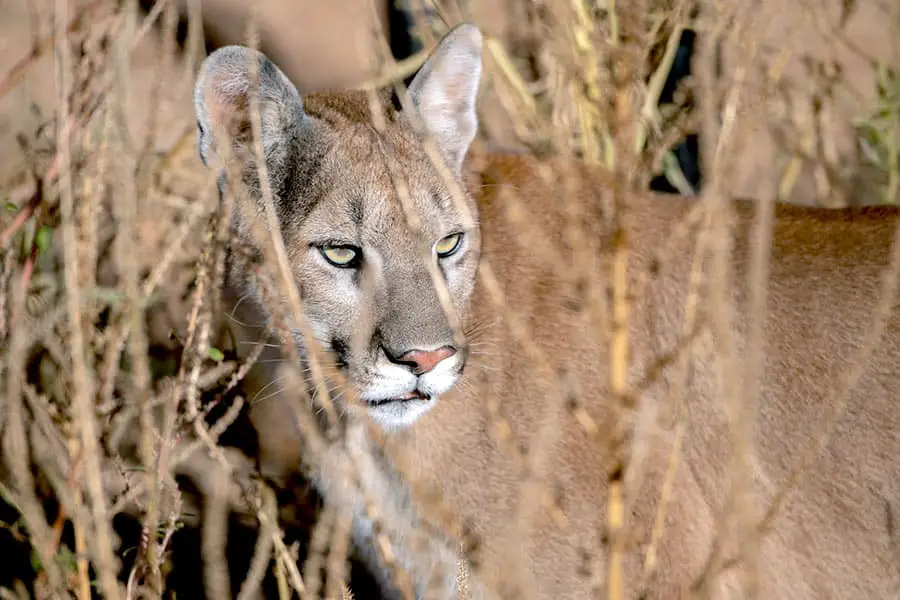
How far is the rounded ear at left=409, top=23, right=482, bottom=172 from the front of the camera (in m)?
2.72

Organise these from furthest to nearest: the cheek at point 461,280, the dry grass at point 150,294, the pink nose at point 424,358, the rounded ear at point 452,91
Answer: the rounded ear at point 452,91
the cheek at point 461,280
the pink nose at point 424,358
the dry grass at point 150,294

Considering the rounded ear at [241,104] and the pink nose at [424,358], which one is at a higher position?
the rounded ear at [241,104]

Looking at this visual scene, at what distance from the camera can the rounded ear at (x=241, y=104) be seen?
2.52m

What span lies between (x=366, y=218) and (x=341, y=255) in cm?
12

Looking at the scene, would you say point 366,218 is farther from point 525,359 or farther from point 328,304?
point 525,359

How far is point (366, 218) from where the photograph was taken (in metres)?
2.51

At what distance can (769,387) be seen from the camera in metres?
2.64

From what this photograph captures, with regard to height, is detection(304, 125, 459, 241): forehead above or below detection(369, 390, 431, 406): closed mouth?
above

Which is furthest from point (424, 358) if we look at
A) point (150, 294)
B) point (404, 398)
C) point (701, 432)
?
point (150, 294)

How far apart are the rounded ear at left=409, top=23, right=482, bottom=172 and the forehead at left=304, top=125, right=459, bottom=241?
0.45 ft

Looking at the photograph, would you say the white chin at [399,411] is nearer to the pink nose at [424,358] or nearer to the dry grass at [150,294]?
the pink nose at [424,358]

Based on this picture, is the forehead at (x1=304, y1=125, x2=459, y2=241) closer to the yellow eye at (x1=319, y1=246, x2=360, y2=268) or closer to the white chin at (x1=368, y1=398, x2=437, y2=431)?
the yellow eye at (x1=319, y1=246, x2=360, y2=268)

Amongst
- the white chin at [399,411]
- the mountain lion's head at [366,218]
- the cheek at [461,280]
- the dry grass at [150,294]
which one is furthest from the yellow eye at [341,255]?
the white chin at [399,411]

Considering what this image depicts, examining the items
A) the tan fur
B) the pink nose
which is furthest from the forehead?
the pink nose
